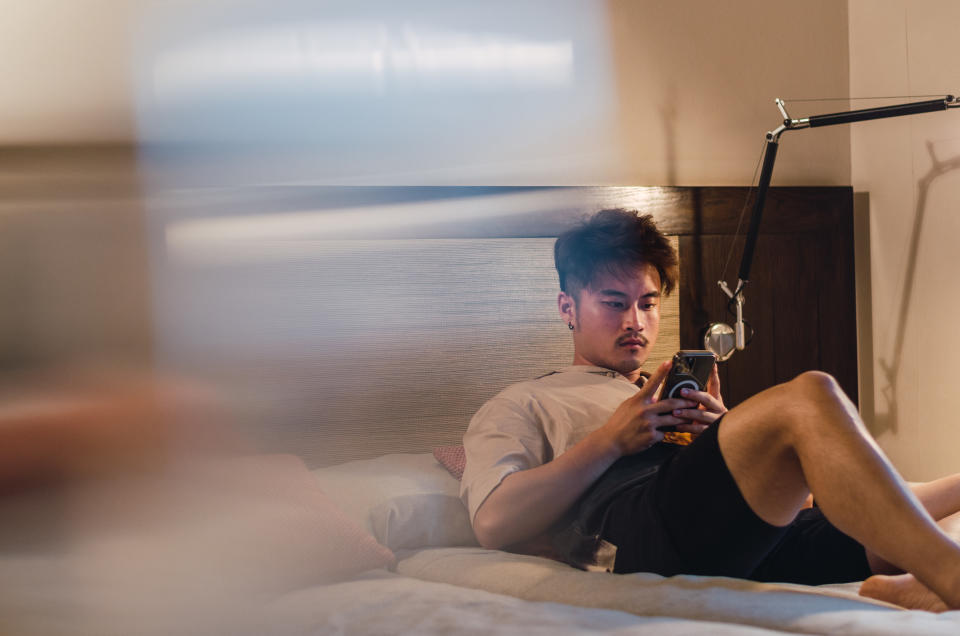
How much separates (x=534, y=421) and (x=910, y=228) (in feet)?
3.01

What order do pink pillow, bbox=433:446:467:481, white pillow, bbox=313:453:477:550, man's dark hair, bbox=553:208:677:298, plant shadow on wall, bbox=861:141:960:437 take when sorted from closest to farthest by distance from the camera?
1. white pillow, bbox=313:453:477:550
2. pink pillow, bbox=433:446:467:481
3. man's dark hair, bbox=553:208:677:298
4. plant shadow on wall, bbox=861:141:960:437

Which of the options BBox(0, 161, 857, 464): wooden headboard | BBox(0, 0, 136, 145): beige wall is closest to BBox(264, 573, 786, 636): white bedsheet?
BBox(0, 161, 857, 464): wooden headboard

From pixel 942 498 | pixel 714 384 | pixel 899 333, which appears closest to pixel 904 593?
pixel 942 498

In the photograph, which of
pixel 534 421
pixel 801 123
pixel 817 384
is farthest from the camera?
pixel 801 123

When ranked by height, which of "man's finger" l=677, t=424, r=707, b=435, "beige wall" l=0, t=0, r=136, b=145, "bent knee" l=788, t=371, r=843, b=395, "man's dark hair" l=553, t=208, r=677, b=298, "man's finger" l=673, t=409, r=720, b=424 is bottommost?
"man's finger" l=677, t=424, r=707, b=435

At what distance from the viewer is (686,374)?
0.96 m

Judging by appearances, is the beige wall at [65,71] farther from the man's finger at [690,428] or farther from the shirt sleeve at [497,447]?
the man's finger at [690,428]

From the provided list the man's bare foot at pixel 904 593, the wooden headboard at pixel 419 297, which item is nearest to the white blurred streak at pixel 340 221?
the wooden headboard at pixel 419 297

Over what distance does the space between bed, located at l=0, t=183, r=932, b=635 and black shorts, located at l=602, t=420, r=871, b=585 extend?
0.07 meters

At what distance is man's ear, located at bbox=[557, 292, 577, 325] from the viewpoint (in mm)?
1200

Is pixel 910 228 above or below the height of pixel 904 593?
above

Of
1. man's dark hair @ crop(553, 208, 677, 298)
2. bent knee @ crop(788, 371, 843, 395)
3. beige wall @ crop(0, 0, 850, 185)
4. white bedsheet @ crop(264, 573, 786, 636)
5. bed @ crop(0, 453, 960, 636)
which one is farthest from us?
beige wall @ crop(0, 0, 850, 185)

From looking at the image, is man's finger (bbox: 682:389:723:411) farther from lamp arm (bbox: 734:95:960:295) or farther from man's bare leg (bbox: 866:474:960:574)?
lamp arm (bbox: 734:95:960:295)

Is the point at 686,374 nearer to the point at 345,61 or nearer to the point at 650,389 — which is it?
the point at 650,389
